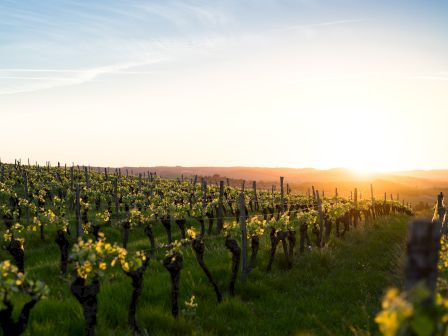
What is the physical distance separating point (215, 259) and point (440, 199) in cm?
1202

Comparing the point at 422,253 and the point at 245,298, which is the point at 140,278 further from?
the point at 422,253

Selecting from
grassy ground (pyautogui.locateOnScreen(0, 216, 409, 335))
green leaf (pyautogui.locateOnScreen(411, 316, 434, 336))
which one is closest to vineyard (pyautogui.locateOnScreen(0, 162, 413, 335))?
grassy ground (pyautogui.locateOnScreen(0, 216, 409, 335))

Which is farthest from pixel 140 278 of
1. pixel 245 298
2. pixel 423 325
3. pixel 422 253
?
pixel 423 325

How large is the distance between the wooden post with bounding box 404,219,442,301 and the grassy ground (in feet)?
8.93

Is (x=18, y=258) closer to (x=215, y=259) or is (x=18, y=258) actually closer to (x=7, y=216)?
(x=215, y=259)

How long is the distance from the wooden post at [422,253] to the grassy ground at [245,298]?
8.93ft

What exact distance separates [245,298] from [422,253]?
10.9 metres

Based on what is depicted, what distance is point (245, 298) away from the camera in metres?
15.0

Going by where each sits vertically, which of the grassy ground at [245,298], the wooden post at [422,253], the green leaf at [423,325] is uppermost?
the wooden post at [422,253]

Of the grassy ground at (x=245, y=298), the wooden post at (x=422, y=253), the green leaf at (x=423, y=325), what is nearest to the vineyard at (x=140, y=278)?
the grassy ground at (x=245, y=298)

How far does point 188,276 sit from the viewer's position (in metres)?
15.4

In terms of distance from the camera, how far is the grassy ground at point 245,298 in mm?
11094

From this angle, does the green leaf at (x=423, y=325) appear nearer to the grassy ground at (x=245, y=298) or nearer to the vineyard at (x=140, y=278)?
the grassy ground at (x=245, y=298)

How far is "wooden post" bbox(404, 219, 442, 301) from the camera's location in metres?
4.66
